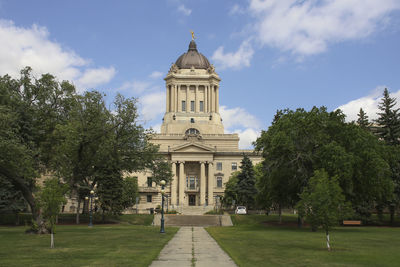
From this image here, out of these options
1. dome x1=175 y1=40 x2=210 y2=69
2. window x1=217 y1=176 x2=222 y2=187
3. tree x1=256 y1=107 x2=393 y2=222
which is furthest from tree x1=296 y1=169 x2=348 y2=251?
dome x1=175 y1=40 x2=210 y2=69

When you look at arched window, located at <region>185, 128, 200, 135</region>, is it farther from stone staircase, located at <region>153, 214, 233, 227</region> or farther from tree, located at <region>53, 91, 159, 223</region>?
tree, located at <region>53, 91, 159, 223</region>

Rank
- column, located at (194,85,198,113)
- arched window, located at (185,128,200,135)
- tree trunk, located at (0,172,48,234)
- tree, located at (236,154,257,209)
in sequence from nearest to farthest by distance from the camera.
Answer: tree trunk, located at (0,172,48,234), tree, located at (236,154,257,209), arched window, located at (185,128,200,135), column, located at (194,85,198,113)

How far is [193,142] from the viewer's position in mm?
80375

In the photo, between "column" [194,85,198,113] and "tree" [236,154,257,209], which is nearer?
"tree" [236,154,257,209]

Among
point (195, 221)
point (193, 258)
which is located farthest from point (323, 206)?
point (195, 221)

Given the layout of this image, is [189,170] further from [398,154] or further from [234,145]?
[398,154]

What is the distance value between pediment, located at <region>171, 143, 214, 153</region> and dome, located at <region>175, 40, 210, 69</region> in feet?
79.2

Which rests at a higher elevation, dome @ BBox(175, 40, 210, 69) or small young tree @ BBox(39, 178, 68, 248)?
dome @ BBox(175, 40, 210, 69)

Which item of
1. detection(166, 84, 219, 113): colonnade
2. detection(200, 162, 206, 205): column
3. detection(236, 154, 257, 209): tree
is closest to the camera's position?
detection(236, 154, 257, 209): tree

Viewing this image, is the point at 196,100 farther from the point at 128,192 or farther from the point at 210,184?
the point at 128,192

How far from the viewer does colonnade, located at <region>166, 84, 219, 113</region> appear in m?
93.1

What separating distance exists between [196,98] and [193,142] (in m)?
16.9

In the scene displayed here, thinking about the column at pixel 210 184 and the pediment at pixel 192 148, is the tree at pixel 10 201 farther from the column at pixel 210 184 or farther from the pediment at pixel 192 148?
the column at pixel 210 184

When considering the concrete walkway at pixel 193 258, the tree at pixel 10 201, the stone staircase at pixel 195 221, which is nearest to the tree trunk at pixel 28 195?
the concrete walkway at pixel 193 258
